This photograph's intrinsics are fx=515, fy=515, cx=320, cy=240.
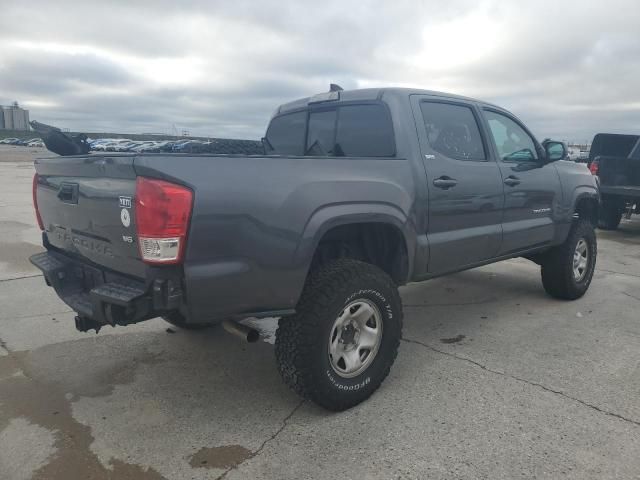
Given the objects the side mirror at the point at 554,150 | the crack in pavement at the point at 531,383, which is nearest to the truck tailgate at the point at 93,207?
the crack in pavement at the point at 531,383

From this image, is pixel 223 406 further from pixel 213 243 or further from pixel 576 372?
pixel 576 372

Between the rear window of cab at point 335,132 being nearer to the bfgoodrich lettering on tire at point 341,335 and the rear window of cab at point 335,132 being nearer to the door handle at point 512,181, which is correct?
the bfgoodrich lettering on tire at point 341,335

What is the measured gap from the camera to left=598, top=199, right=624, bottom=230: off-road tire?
10023 mm

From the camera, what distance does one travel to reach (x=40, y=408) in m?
3.10

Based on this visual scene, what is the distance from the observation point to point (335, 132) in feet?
13.2

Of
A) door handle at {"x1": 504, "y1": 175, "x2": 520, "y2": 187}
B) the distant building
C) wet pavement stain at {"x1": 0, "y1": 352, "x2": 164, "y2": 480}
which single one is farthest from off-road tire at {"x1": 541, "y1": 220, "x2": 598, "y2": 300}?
the distant building

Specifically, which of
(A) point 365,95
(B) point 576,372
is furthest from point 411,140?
(B) point 576,372

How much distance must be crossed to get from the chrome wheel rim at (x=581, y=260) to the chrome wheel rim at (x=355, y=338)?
314 cm

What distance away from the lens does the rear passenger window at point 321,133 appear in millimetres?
4036

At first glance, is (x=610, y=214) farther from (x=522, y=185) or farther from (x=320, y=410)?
(x=320, y=410)

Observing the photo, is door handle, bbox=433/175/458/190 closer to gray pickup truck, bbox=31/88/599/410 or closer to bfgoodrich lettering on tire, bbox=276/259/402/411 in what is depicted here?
gray pickup truck, bbox=31/88/599/410

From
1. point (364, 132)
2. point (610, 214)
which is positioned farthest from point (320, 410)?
point (610, 214)

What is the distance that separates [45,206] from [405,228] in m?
2.35

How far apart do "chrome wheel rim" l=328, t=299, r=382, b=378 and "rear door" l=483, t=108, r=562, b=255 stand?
Answer: 1748 mm
